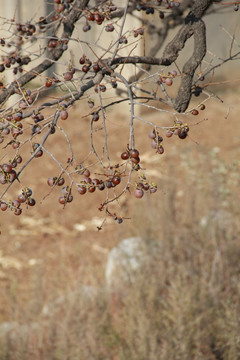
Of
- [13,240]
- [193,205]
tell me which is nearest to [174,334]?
[193,205]

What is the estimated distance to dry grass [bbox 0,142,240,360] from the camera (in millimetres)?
3080

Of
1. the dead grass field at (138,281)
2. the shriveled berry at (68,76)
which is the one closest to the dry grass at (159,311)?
the dead grass field at (138,281)

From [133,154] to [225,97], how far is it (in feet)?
28.6

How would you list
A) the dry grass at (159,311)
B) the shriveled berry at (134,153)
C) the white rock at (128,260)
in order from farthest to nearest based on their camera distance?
1. the white rock at (128,260)
2. the dry grass at (159,311)
3. the shriveled berry at (134,153)

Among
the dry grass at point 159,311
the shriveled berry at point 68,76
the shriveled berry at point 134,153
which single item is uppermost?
the shriveled berry at point 68,76

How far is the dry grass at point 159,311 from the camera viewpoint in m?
3.08

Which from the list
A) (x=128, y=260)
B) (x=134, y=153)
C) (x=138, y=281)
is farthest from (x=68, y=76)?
(x=128, y=260)

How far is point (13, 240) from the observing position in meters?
5.81

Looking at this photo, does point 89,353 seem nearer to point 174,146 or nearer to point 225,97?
point 174,146

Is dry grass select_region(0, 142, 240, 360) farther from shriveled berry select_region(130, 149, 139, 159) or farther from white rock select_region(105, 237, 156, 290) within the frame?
shriveled berry select_region(130, 149, 139, 159)

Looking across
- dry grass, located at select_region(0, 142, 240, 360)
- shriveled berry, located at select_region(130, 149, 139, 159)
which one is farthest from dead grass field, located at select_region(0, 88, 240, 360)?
shriveled berry, located at select_region(130, 149, 139, 159)

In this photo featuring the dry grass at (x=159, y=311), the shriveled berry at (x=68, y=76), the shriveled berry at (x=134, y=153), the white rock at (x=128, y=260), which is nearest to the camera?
the shriveled berry at (x=134, y=153)

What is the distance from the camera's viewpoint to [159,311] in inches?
133

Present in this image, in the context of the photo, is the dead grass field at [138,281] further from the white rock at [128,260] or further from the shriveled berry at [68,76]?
the shriveled berry at [68,76]
